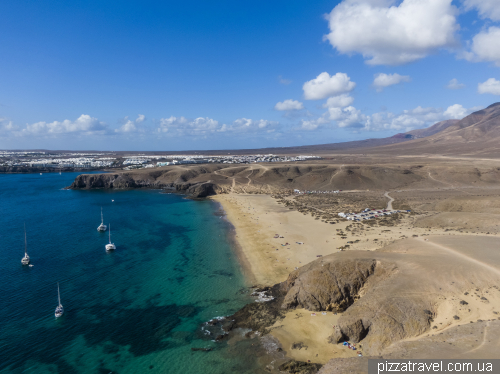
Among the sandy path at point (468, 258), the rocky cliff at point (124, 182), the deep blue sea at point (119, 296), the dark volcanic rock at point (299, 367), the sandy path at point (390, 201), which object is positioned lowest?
the dark volcanic rock at point (299, 367)

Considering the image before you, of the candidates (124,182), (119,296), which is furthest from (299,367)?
(124,182)

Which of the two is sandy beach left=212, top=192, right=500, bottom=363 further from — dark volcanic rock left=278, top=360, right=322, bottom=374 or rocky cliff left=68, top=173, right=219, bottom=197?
rocky cliff left=68, top=173, right=219, bottom=197

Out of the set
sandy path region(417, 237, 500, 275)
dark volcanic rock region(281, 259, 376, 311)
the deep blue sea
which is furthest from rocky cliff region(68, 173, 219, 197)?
sandy path region(417, 237, 500, 275)

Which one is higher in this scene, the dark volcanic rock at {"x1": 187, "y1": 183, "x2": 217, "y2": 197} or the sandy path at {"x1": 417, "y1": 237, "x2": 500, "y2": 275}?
the dark volcanic rock at {"x1": 187, "y1": 183, "x2": 217, "y2": 197}

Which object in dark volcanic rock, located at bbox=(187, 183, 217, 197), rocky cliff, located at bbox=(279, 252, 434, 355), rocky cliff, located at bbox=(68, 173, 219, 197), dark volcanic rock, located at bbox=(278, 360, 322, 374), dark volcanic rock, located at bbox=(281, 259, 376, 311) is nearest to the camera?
dark volcanic rock, located at bbox=(278, 360, 322, 374)

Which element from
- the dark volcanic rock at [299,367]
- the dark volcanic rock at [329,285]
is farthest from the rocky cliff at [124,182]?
the dark volcanic rock at [299,367]

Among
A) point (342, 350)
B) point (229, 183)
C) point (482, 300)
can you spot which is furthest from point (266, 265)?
point (229, 183)

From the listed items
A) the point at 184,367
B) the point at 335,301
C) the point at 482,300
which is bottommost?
the point at 184,367

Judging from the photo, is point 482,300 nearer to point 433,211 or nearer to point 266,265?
point 266,265

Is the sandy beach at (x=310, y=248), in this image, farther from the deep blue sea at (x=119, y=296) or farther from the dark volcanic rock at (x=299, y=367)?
the deep blue sea at (x=119, y=296)
